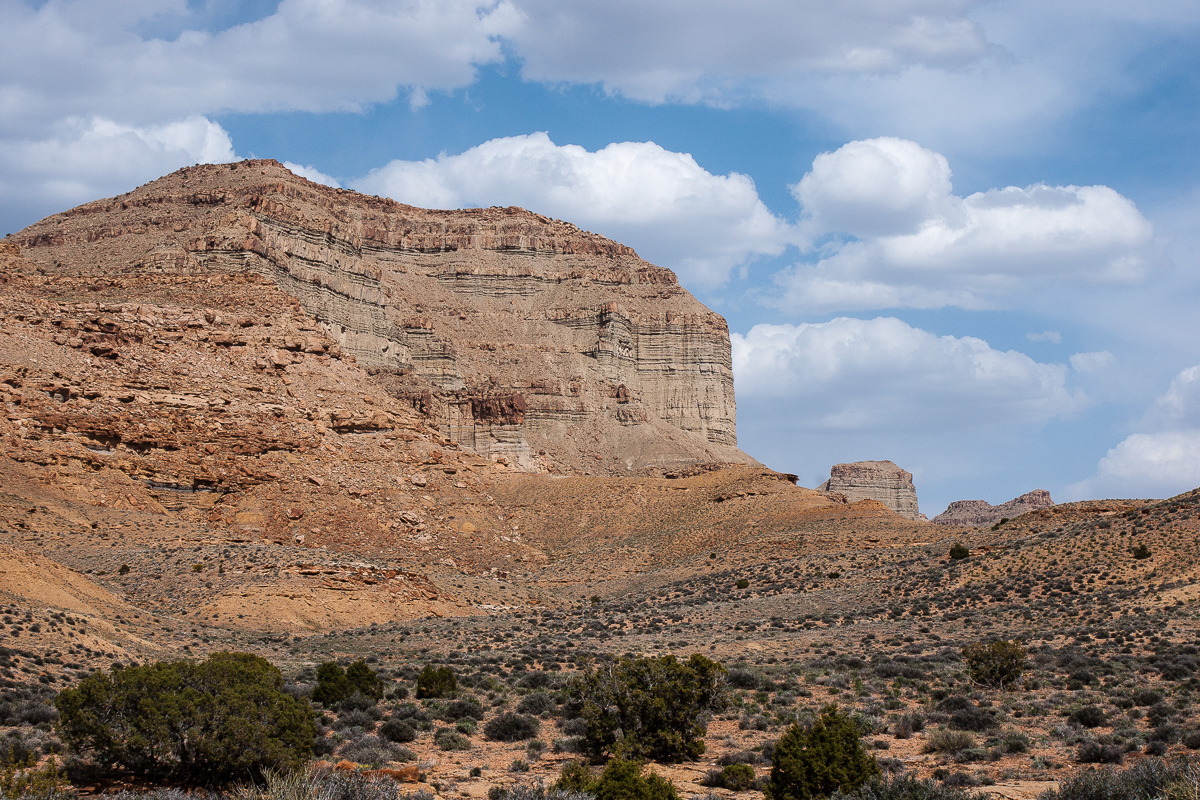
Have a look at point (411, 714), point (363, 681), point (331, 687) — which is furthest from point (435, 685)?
point (411, 714)

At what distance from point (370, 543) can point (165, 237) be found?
165 ft

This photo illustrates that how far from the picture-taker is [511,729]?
20.3 m

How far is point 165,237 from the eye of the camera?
95.0 meters

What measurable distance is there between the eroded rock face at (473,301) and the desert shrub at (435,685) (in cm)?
5387

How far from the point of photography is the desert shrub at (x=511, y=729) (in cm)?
2020

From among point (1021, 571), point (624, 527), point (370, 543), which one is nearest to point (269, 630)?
point (370, 543)

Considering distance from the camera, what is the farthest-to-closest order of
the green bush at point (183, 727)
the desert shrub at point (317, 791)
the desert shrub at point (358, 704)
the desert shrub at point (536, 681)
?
the desert shrub at point (536, 681)
the desert shrub at point (358, 704)
the green bush at point (183, 727)
the desert shrub at point (317, 791)

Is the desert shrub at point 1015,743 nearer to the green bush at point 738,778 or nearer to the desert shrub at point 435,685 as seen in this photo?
the green bush at point 738,778

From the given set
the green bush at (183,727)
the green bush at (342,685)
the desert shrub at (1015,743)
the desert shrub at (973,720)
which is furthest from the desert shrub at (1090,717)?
the green bush at (342,685)

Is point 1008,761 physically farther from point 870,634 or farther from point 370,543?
point 370,543

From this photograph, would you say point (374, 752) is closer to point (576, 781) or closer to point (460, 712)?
point (460, 712)

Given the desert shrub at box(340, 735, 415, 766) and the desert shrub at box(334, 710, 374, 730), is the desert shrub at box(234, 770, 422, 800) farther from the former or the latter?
the desert shrub at box(334, 710, 374, 730)

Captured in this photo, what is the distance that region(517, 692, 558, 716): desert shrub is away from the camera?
2236 cm

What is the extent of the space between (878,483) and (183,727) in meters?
166
